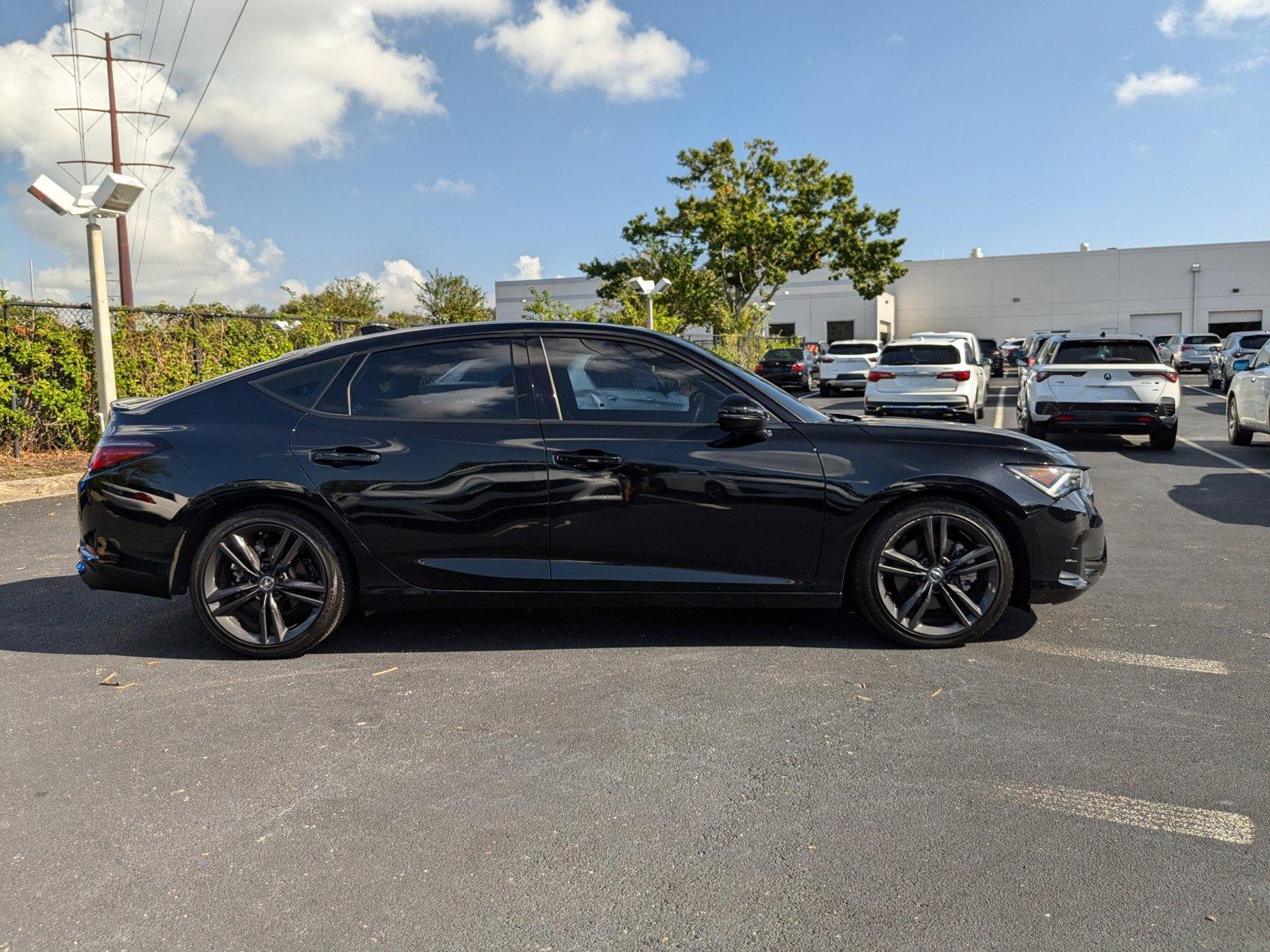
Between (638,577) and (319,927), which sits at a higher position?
(638,577)

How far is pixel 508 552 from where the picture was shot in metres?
4.50

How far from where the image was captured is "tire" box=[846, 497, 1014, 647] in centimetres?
454

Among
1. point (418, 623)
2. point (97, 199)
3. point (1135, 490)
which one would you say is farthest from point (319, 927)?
point (97, 199)

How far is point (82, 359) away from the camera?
41.5 ft

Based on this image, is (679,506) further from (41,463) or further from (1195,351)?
(1195,351)

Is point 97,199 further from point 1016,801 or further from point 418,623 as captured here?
point 1016,801

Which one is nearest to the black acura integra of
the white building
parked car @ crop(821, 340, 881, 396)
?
parked car @ crop(821, 340, 881, 396)

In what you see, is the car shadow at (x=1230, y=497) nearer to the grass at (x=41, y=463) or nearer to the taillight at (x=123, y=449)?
the taillight at (x=123, y=449)

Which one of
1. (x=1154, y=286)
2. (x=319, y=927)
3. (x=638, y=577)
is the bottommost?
(x=319, y=927)

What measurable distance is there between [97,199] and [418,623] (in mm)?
8714

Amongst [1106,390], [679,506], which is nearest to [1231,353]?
[1106,390]

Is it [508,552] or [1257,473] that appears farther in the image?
[1257,473]

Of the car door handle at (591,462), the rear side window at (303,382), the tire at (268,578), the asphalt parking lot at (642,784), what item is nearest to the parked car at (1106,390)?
the asphalt parking lot at (642,784)

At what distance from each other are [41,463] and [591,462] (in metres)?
10.1
